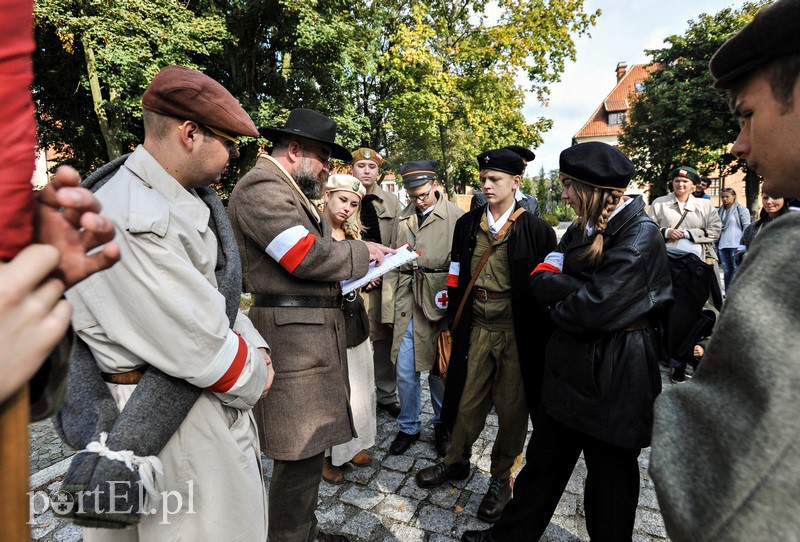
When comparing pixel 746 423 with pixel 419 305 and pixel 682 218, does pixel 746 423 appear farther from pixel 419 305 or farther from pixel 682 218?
pixel 682 218

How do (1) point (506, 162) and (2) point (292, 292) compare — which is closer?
(2) point (292, 292)

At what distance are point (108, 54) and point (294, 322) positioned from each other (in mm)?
15097

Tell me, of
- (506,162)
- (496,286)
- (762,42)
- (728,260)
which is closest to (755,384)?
(762,42)

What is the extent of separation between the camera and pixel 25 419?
60cm

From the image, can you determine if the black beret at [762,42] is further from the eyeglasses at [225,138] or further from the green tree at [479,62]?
the green tree at [479,62]

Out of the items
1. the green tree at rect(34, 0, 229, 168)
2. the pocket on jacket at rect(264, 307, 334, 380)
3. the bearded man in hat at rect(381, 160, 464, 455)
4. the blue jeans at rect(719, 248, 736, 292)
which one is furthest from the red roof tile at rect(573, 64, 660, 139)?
the pocket on jacket at rect(264, 307, 334, 380)

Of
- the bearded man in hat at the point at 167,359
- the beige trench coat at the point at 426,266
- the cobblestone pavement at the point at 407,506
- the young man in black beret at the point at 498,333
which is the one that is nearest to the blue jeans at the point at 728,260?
the cobblestone pavement at the point at 407,506

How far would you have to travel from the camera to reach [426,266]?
3967mm

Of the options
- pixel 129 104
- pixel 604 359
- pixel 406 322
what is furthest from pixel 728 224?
pixel 129 104

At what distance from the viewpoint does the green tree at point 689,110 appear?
2161 cm

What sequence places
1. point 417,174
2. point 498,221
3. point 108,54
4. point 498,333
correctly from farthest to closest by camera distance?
point 108,54 → point 417,174 → point 498,221 → point 498,333

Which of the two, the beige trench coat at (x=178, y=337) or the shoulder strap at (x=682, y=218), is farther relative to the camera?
the shoulder strap at (x=682, y=218)

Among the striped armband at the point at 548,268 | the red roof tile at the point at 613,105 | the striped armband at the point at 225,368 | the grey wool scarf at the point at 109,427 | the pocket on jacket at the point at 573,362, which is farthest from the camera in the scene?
the red roof tile at the point at 613,105

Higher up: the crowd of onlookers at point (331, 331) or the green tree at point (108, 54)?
the green tree at point (108, 54)
